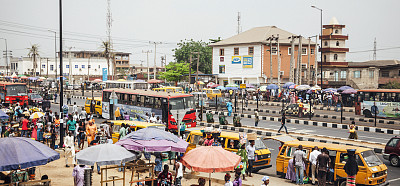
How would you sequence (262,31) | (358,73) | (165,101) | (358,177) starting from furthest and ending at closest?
1. (262,31)
2. (358,73)
3. (165,101)
4. (358,177)

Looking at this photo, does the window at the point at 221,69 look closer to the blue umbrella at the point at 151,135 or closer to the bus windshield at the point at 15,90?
the bus windshield at the point at 15,90

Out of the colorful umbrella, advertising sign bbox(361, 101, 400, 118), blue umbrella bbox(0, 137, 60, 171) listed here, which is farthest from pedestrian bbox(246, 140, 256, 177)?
advertising sign bbox(361, 101, 400, 118)

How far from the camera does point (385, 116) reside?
31.8m

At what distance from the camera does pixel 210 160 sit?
32.2ft

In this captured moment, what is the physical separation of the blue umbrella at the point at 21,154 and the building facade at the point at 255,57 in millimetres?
57570

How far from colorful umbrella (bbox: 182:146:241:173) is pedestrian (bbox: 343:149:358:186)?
141 inches

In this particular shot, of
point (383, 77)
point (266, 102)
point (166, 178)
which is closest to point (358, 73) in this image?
point (383, 77)

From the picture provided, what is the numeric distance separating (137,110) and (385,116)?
2131 centimetres

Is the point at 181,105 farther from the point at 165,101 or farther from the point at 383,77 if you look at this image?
the point at 383,77

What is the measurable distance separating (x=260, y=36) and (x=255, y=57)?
4.70m

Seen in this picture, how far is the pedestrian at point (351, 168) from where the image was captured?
1104cm

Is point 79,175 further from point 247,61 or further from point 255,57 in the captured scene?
point 247,61

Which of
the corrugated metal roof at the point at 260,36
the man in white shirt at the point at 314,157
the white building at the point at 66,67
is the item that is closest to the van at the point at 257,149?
the man in white shirt at the point at 314,157

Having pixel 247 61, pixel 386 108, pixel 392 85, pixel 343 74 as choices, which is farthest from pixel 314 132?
pixel 247 61
